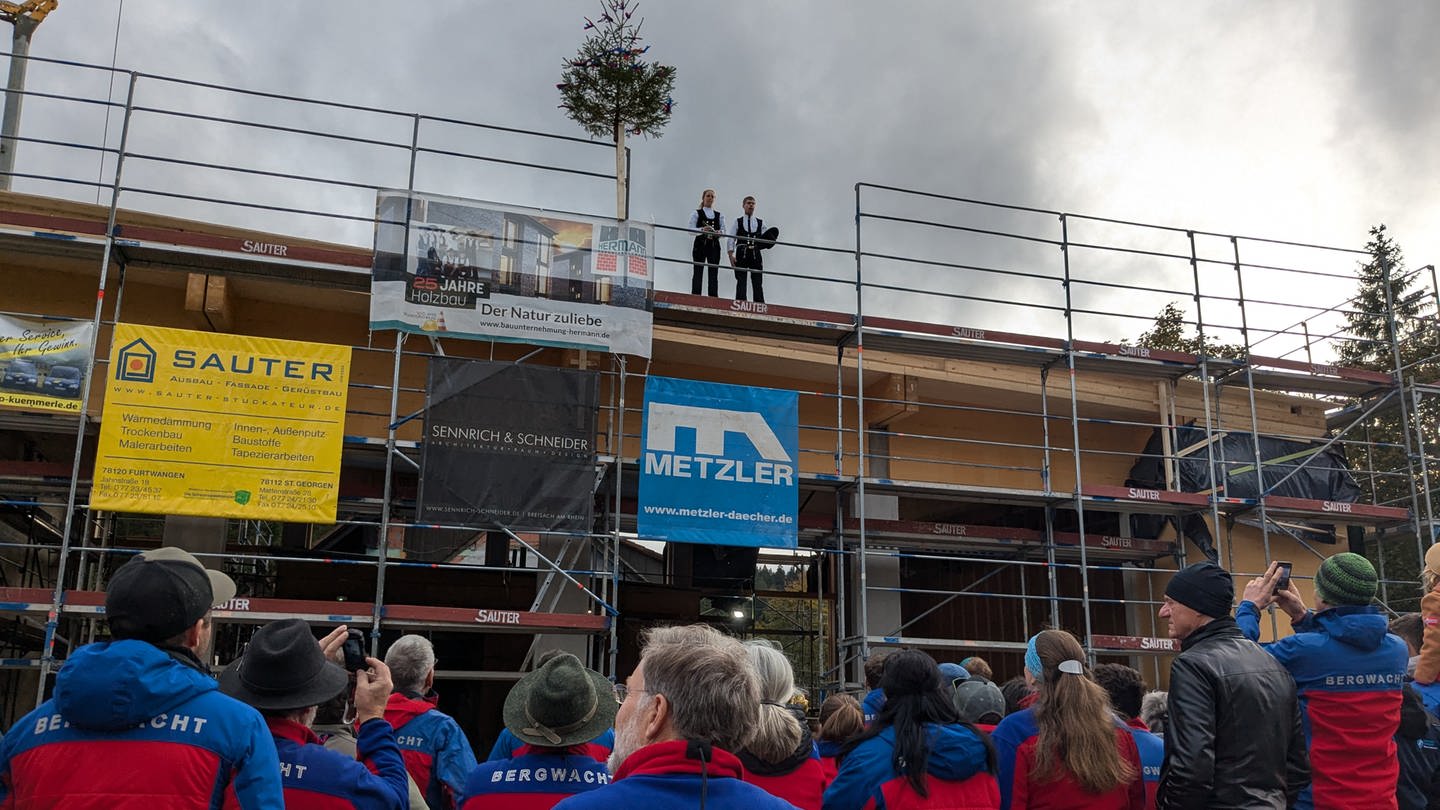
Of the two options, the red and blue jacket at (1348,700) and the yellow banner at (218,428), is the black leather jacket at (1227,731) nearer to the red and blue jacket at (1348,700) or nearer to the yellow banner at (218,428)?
the red and blue jacket at (1348,700)

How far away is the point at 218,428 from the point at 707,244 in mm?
5790

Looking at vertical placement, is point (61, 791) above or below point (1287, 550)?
below

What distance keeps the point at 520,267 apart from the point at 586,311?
788 mm

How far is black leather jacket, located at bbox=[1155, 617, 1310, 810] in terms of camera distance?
13.0 ft

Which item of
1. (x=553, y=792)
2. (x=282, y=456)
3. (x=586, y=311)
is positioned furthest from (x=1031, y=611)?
(x=553, y=792)

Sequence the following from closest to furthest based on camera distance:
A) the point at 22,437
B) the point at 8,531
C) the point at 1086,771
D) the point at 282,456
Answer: the point at 1086,771, the point at 282,456, the point at 22,437, the point at 8,531

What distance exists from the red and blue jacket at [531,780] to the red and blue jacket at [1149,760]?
2259 mm

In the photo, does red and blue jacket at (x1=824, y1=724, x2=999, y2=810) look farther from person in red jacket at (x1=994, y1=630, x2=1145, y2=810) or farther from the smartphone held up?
the smartphone held up

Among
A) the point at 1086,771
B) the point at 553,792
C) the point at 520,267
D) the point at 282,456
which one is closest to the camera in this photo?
the point at 553,792

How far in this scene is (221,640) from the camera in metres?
14.2

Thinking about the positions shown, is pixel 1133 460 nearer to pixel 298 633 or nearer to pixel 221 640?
pixel 221 640

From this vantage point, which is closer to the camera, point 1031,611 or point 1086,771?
point 1086,771

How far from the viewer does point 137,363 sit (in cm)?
1022

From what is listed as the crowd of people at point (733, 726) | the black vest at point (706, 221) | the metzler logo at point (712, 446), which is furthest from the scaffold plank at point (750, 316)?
the crowd of people at point (733, 726)
